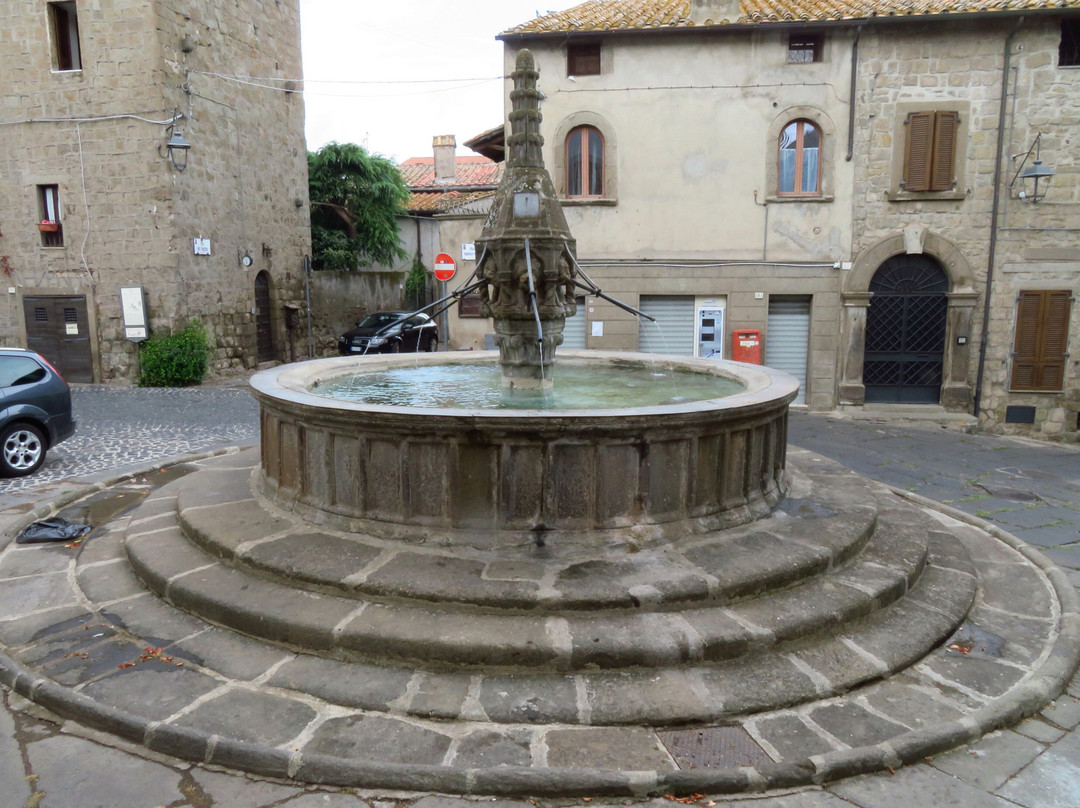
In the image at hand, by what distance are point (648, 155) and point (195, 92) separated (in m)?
10.1

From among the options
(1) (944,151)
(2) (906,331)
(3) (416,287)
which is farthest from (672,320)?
(3) (416,287)

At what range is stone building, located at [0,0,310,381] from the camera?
1584 centimetres

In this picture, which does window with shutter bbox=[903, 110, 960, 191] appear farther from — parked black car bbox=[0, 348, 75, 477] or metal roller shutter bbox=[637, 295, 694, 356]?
parked black car bbox=[0, 348, 75, 477]

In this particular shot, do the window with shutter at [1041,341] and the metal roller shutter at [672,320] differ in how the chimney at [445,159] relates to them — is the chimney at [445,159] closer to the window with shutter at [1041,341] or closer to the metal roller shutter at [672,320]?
the metal roller shutter at [672,320]

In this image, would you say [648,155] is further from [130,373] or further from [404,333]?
[130,373]

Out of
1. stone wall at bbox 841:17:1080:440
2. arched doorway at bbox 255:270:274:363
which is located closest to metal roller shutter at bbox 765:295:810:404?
stone wall at bbox 841:17:1080:440

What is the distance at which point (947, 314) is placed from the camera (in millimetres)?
15195

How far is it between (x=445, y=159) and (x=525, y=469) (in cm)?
3311

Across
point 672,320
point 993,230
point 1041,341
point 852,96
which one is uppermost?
point 852,96

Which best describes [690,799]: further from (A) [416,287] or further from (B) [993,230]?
(A) [416,287]

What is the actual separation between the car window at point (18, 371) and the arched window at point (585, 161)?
10352 mm

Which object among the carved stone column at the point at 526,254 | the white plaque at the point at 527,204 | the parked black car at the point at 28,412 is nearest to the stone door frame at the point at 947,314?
the carved stone column at the point at 526,254

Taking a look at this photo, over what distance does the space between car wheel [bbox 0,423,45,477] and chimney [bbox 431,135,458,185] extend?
93.9 feet

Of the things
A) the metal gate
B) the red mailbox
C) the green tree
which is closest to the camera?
the red mailbox
